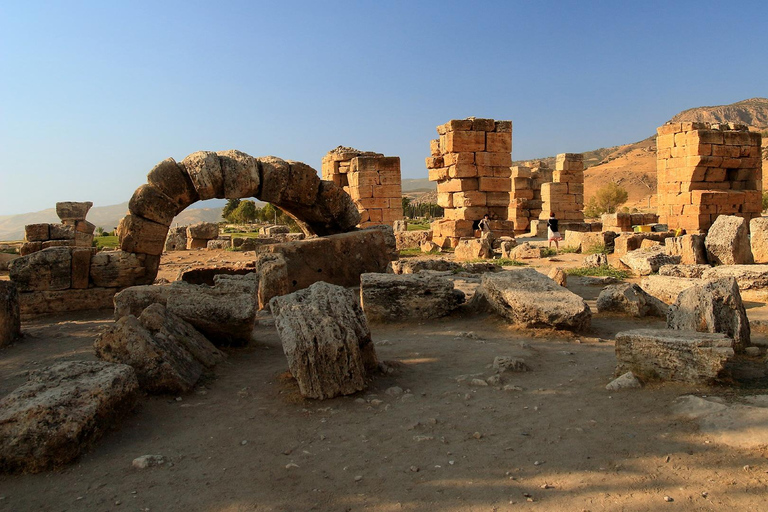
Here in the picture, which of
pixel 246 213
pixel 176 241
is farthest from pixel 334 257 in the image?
pixel 246 213

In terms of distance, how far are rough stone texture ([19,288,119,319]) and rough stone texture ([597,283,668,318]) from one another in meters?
7.25

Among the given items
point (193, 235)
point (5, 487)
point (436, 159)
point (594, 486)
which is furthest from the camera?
point (193, 235)

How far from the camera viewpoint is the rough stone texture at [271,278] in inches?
316

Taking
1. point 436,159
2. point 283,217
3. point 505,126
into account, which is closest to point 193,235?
point 436,159

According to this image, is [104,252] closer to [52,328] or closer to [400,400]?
[52,328]

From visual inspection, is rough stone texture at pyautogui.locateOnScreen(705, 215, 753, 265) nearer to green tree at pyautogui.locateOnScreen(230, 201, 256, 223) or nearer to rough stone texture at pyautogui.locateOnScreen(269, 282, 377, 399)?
rough stone texture at pyautogui.locateOnScreen(269, 282, 377, 399)

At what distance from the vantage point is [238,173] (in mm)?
8883

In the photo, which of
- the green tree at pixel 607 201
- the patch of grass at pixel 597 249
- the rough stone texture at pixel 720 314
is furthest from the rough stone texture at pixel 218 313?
the green tree at pixel 607 201

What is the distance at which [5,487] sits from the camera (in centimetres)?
321

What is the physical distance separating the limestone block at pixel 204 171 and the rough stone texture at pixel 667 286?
21.5 ft

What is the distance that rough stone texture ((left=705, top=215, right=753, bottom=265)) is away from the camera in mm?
10545

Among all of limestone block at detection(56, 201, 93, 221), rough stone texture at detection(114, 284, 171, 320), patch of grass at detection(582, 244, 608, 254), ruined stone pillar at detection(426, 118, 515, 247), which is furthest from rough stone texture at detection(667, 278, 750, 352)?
limestone block at detection(56, 201, 93, 221)

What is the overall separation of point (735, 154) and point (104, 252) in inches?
661

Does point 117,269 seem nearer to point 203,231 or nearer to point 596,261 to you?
point 596,261
